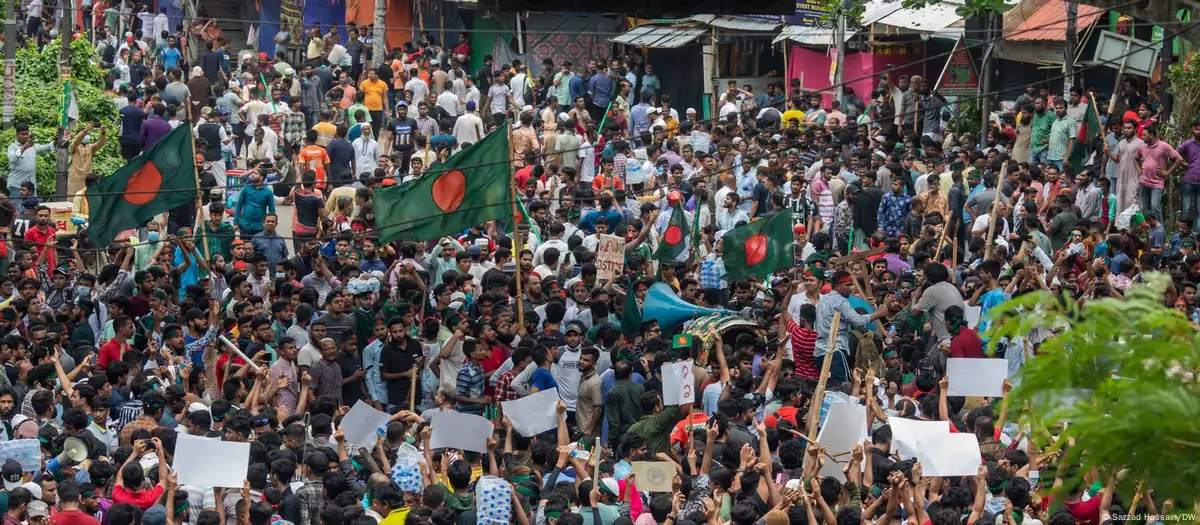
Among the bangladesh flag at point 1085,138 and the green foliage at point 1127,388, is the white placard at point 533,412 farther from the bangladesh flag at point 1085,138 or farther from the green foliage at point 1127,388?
the bangladesh flag at point 1085,138

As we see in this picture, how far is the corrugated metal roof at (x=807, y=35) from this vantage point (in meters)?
27.9

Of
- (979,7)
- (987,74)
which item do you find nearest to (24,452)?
(979,7)

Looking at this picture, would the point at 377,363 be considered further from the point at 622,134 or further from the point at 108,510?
the point at 622,134

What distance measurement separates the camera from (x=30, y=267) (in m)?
17.3

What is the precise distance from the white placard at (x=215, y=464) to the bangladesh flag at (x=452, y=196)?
5.33m

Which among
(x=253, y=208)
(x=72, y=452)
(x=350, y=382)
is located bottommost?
(x=350, y=382)

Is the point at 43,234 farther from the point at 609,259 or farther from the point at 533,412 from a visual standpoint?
the point at 533,412

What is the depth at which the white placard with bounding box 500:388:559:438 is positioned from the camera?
12.9 metres

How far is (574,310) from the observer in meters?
15.8

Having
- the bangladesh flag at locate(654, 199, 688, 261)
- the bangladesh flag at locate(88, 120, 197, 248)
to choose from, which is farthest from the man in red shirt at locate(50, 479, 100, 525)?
the bangladesh flag at locate(654, 199, 688, 261)

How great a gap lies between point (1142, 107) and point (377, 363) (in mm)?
9207

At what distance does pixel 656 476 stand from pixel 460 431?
1723 millimetres

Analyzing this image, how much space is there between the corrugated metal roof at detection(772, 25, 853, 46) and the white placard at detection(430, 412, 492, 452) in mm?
15976

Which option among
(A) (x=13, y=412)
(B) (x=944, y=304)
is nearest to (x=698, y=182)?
(B) (x=944, y=304)
